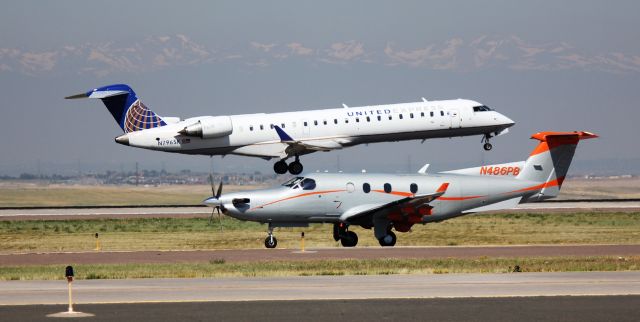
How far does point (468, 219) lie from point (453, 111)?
18.2 ft

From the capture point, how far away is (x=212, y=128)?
61.1 meters

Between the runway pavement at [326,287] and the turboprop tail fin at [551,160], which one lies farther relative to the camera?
the turboprop tail fin at [551,160]

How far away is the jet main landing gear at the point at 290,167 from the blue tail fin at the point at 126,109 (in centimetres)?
727

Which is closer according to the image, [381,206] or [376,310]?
[376,310]

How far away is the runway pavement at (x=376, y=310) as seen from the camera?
2236 centimetres

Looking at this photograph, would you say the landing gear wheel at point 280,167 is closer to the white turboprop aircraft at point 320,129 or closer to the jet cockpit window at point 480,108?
the white turboprop aircraft at point 320,129

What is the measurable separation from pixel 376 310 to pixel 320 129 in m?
38.2

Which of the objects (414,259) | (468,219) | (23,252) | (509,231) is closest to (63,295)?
(414,259)

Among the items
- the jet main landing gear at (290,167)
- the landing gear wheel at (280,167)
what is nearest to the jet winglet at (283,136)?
the jet main landing gear at (290,167)

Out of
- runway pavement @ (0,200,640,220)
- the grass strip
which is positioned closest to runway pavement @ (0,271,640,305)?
the grass strip

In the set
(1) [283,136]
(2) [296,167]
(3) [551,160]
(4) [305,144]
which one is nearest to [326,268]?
(3) [551,160]

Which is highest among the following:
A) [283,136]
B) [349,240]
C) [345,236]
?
[283,136]

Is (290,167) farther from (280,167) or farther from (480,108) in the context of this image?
(480,108)

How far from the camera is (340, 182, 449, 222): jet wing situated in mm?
42969
